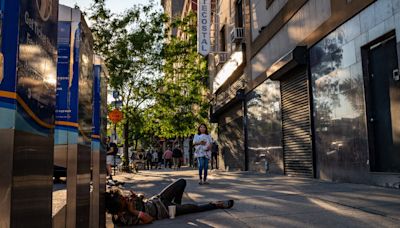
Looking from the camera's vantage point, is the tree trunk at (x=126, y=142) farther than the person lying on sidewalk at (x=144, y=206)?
Yes

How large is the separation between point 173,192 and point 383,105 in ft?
15.0

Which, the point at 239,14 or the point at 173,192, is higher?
the point at 239,14

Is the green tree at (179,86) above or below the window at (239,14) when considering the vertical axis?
below

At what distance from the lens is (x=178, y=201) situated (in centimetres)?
653

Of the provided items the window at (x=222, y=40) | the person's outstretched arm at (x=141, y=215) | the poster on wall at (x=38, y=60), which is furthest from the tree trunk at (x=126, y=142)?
the poster on wall at (x=38, y=60)

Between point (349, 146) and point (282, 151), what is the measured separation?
14.8 ft

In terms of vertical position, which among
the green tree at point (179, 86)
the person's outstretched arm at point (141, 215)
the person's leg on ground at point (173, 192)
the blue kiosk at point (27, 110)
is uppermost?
the green tree at point (179, 86)

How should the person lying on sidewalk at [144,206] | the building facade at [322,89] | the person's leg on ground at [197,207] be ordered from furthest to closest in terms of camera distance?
the building facade at [322,89]
the person's leg on ground at [197,207]
the person lying on sidewalk at [144,206]

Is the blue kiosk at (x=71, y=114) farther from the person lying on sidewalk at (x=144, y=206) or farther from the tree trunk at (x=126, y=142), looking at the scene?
the tree trunk at (x=126, y=142)

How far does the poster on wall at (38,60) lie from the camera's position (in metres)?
1.37

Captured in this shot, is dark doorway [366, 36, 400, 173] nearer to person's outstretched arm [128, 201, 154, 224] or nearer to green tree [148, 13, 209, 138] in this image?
person's outstretched arm [128, 201, 154, 224]

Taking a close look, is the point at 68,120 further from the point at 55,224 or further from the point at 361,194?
the point at 361,194

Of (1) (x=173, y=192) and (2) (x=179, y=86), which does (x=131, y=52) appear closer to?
(2) (x=179, y=86)

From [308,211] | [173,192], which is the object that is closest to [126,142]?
[173,192]
